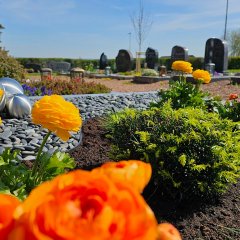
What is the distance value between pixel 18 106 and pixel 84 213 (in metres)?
5.88

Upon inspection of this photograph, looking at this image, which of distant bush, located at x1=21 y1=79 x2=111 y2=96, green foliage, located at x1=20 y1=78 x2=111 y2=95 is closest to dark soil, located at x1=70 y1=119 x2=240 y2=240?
distant bush, located at x1=21 y1=79 x2=111 y2=96

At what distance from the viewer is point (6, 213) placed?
456 millimetres

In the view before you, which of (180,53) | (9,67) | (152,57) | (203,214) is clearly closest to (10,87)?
(203,214)

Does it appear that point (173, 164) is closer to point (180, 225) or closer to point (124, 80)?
point (180, 225)

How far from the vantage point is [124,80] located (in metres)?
23.1

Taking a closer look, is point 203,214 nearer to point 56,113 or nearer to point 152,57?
point 56,113

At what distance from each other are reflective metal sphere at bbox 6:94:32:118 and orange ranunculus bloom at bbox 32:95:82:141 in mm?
4797

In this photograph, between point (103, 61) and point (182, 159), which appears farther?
point (103, 61)

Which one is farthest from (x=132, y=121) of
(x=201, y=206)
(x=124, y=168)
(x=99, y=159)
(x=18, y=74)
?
(x=18, y=74)

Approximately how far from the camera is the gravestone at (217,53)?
26.0 m

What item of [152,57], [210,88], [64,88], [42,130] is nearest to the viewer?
[42,130]

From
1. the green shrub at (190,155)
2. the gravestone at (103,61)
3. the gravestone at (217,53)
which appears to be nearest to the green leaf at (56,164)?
the green shrub at (190,155)

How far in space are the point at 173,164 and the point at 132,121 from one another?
0.76m

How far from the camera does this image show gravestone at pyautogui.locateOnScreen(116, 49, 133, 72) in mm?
30156
